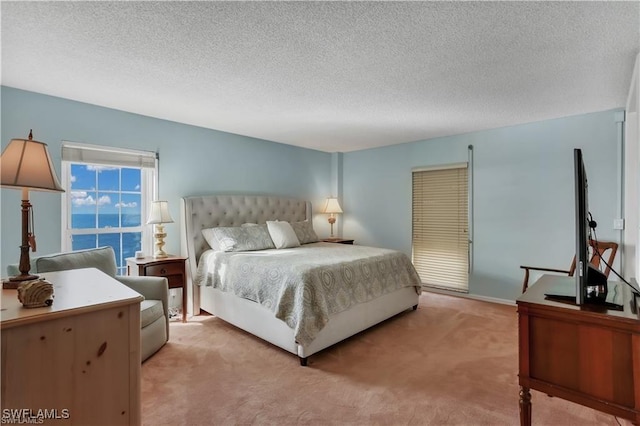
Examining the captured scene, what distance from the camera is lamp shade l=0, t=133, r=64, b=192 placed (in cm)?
128

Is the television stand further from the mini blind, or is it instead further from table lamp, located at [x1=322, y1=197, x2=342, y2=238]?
table lamp, located at [x1=322, y1=197, x2=342, y2=238]

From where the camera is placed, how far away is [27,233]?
1.42 meters

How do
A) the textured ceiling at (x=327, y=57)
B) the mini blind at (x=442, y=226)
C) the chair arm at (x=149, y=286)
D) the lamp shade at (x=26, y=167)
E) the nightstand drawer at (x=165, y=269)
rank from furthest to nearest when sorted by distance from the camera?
the mini blind at (x=442, y=226) < the nightstand drawer at (x=165, y=269) < the chair arm at (x=149, y=286) < the textured ceiling at (x=327, y=57) < the lamp shade at (x=26, y=167)

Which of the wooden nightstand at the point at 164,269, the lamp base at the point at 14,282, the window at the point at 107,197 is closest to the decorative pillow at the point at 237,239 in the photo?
the wooden nightstand at the point at 164,269

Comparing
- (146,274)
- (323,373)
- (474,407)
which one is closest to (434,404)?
(474,407)

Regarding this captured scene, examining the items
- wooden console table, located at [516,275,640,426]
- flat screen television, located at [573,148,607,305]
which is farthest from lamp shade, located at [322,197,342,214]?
Answer: flat screen television, located at [573,148,607,305]

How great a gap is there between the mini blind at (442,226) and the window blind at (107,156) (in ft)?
12.2

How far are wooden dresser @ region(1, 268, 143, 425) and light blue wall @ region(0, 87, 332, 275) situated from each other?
2136 millimetres

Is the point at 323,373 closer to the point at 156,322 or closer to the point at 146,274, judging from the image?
the point at 156,322

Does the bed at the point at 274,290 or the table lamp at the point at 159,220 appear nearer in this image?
the bed at the point at 274,290

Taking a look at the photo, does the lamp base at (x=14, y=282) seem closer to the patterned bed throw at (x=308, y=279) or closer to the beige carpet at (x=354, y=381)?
the beige carpet at (x=354, y=381)

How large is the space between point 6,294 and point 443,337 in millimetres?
3198

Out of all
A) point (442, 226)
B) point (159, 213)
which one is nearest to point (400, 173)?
Answer: point (442, 226)

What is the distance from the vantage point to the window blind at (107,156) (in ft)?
10.4
